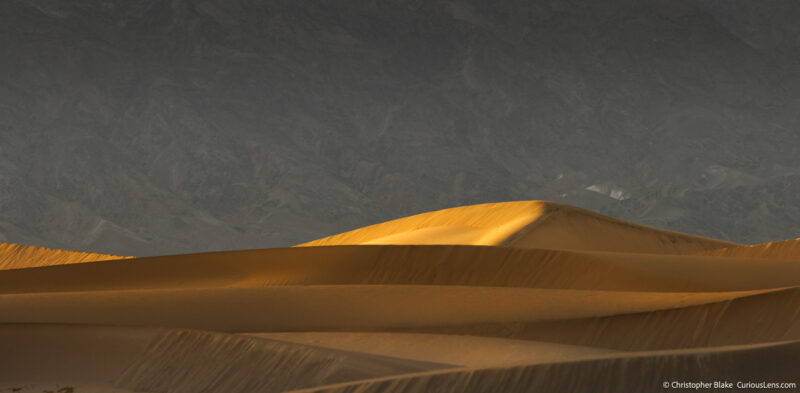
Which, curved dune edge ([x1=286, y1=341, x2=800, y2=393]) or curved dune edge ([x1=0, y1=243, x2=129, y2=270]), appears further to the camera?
curved dune edge ([x1=0, y1=243, x2=129, y2=270])

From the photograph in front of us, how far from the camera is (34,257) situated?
2866cm

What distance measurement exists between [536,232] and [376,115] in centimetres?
10220

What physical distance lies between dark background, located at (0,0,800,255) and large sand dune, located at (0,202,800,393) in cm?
8748

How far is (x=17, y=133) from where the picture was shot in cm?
11900

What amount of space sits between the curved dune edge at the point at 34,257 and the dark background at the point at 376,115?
75.0 metres

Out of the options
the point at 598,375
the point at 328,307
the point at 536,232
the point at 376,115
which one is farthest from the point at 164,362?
the point at 376,115

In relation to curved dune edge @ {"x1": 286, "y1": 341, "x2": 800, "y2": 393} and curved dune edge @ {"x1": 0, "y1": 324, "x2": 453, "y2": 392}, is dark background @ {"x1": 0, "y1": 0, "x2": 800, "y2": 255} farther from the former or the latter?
curved dune edge @ {"x1": 286, "y1": 341, "x2": 800, "y2": 393}

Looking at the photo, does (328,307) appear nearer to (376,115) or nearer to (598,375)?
(598,375)

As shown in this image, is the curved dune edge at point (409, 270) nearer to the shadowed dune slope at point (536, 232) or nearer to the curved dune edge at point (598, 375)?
the curved dune edge at point (598, 375)

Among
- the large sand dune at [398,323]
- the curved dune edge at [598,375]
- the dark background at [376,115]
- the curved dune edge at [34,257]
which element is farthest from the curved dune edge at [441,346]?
the dark background at [376,115]

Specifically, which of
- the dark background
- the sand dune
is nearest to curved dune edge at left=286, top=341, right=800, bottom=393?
the sand dune

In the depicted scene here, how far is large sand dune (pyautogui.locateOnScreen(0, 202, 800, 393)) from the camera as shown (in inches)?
376

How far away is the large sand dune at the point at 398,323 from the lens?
9.54 m

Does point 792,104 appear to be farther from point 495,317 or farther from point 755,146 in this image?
point 495,317
